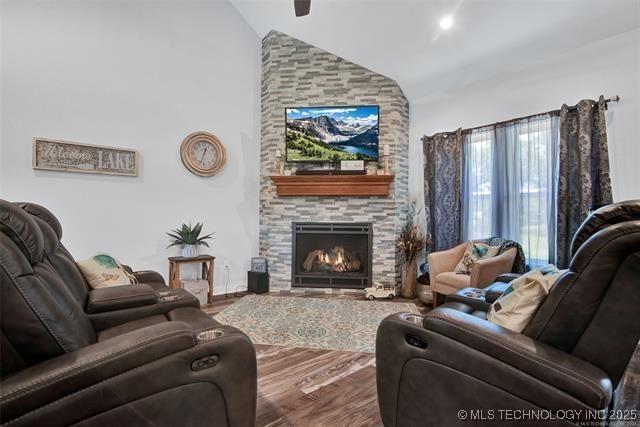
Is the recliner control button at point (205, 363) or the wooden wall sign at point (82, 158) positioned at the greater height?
the wooden wall sign at point (82, 158)

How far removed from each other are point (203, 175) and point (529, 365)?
3.78 m

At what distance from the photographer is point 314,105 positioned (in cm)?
414

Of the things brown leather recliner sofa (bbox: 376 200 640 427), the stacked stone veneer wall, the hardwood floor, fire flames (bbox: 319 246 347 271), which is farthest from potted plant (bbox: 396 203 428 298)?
brown leather recliner sofa (bbox: 376 200 640 427)

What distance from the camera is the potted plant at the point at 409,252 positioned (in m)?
3.90

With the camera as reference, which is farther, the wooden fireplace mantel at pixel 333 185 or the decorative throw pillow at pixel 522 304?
the wooden fireplace mantel at pixel 333 185

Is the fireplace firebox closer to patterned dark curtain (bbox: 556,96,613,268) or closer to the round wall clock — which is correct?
the round wall clock

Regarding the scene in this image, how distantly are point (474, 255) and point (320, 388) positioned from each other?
2370mm

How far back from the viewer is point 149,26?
11.2 ft

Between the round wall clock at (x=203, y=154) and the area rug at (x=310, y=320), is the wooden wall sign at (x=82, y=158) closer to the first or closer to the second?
the round wall clock at (x=203, y=154)

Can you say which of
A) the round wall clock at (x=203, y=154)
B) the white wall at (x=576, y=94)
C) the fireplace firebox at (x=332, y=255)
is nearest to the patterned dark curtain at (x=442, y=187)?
the white wall at (x=576, y=94)

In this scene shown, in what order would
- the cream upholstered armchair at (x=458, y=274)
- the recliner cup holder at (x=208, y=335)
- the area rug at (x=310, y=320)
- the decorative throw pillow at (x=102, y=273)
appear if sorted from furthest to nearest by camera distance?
the cream upholstered armchair at (x=458, y=274), the area rug at (x=310, y=320), the decorative throw pillow at (x=102, y=273), the recliner cup holder at (x=208, y=335)

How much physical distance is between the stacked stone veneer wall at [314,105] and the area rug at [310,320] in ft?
2.10

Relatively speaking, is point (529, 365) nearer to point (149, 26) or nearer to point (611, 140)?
point (611, 140)

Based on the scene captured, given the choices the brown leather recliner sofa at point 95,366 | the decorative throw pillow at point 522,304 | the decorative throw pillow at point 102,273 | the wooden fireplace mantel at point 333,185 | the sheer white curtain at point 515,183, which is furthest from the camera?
the wooden fireplace mantel at point 333,185
